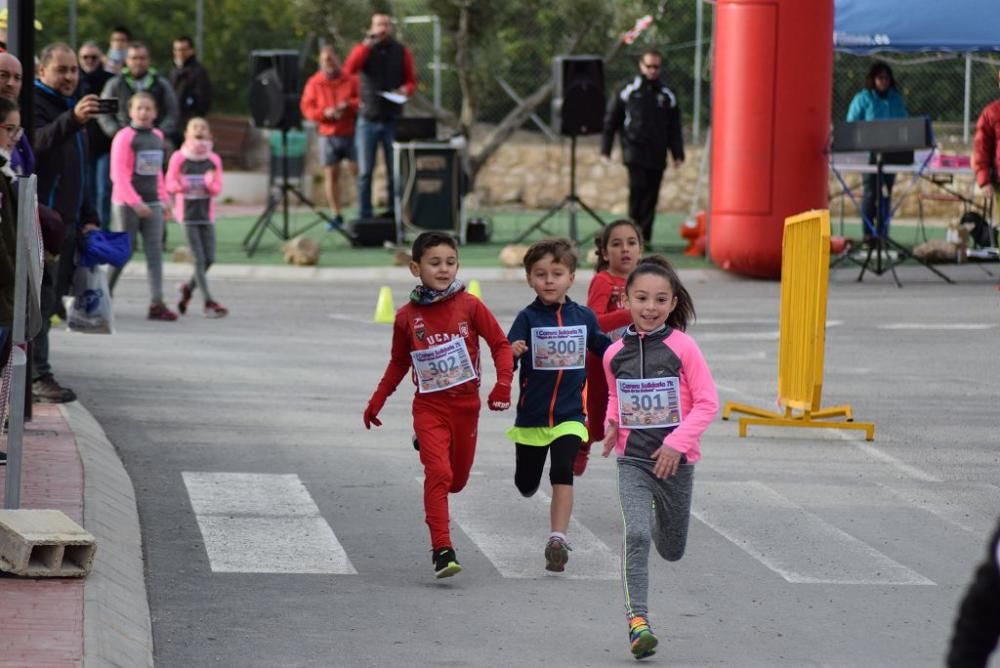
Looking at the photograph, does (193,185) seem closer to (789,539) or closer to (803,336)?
(803,336)

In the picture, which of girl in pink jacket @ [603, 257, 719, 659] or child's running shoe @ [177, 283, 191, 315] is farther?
child's running shoe @ [177, 283, 191, 315]

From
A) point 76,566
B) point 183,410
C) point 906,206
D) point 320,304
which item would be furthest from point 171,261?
point 76,566

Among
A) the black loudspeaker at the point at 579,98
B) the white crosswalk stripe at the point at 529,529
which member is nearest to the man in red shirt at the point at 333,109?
the black loudspeaker at the point at 579,98

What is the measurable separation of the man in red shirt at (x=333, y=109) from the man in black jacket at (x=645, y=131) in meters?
3.44

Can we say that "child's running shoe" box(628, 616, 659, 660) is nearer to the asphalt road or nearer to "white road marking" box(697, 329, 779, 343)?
the asphalt road

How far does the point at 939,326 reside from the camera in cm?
1741

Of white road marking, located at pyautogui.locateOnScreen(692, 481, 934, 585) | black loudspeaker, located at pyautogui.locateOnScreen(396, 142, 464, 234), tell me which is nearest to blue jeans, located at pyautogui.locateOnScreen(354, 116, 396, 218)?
black loudspeaker, located at pyautogui.locateOnScreen(396, 142, 464, 234)

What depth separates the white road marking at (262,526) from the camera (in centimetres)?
823

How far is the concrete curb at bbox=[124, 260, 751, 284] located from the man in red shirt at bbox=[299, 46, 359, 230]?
2700 mm

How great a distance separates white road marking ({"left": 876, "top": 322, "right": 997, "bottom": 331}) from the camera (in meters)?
17.3

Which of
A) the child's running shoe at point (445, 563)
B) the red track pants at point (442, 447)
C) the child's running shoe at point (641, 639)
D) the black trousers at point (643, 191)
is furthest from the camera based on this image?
the black trousers at point (643, 191)

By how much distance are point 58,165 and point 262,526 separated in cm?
349

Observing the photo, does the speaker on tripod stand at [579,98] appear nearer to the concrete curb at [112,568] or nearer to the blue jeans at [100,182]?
the blue jeans at [100,182]

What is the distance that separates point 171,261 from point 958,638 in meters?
20.1
